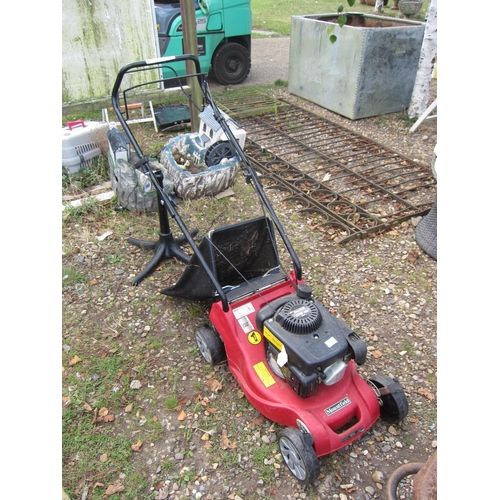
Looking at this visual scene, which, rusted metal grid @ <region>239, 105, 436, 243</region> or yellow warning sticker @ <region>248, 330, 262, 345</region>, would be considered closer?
yellow warning sticker @ <region>248, 330, 262, 345</region>

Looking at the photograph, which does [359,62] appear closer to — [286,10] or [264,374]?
[264,374]

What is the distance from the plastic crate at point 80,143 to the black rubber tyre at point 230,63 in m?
3.61

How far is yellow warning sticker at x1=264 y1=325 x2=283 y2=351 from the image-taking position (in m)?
2.16

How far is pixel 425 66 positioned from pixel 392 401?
17.0ft

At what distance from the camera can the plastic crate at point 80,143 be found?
4.52 metres

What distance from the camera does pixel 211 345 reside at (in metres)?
2.69

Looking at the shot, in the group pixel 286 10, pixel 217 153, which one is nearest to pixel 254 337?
pixel 217 153

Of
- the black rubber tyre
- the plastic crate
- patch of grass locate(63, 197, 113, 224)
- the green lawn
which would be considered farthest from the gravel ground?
the green lawn

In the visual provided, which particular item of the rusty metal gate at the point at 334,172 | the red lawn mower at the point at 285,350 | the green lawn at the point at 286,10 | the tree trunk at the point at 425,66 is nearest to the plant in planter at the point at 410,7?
the green lawn at the point at 286,10

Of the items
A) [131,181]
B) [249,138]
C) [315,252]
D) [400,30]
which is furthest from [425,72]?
[131,181]

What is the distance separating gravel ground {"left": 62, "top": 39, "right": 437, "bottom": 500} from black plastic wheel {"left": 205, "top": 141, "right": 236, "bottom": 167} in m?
0.44

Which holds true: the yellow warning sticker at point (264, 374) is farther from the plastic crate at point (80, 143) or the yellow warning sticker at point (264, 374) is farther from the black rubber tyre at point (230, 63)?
the black rubber tyre at point (230, 63)

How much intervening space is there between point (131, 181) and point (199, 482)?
8.97 ft

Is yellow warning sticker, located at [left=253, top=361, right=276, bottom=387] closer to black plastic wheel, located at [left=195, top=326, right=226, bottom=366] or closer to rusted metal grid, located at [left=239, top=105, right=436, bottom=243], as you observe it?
black plastic wheel, located at [left=195, top=326, right=226, bottom=366]
